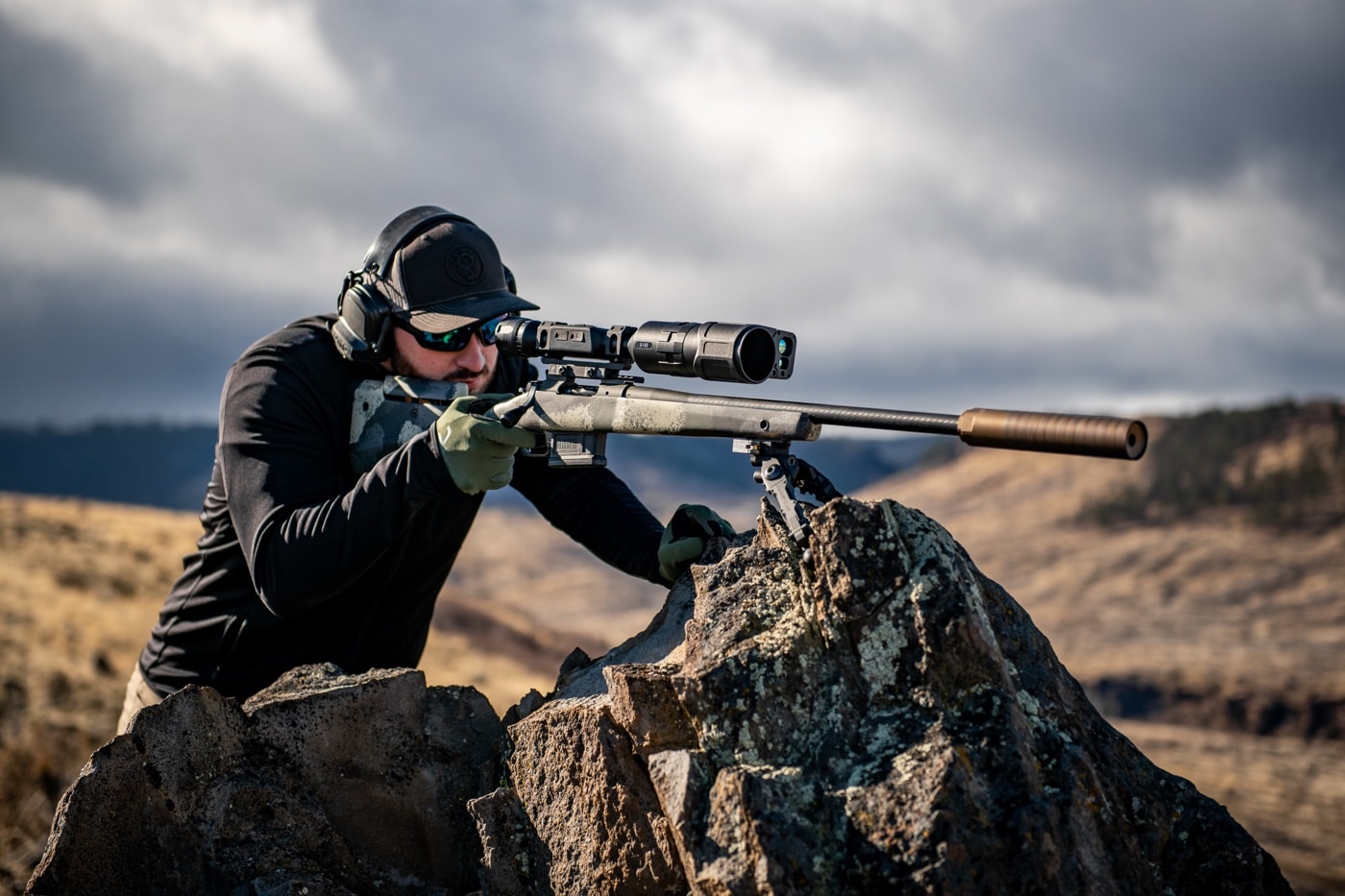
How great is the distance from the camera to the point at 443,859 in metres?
4.83

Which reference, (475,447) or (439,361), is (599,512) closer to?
(439,361)

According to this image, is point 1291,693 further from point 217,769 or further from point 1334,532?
point 217,769

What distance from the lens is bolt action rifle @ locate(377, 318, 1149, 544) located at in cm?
356

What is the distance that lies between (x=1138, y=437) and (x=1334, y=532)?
68.8 m

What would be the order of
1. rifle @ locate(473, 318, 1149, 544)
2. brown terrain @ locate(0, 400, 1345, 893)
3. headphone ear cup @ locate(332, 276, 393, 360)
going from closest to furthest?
rifle @ locate(473, 318, 1149, 544), headphone ear cup @ locate(332, 276, 393, 360), brown terrain @ locate(0, 400, 1345, 893)

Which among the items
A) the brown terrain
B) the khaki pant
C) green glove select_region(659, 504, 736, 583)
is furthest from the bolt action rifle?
the brown terrain

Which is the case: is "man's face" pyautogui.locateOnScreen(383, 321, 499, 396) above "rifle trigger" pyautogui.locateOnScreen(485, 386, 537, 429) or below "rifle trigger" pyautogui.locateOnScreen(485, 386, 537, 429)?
above

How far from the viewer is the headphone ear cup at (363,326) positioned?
5.73 meters

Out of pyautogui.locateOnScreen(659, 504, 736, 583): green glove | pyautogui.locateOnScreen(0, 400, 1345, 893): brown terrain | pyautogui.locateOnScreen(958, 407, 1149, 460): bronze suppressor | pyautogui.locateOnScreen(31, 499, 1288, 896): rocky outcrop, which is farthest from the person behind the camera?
pyautogui.locateOnScreen(0, 400, 1345, 893): brown terrain

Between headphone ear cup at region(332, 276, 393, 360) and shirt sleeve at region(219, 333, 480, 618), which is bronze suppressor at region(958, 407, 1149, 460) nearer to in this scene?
shirt sleeve at region(219, 333, 480, 618)

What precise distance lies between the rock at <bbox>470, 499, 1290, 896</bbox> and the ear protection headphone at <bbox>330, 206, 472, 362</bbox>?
6.97 ft

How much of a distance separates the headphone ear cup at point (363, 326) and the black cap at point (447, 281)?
9cm

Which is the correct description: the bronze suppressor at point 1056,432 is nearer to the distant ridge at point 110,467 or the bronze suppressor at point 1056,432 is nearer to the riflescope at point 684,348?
the riflescope at point 684,348

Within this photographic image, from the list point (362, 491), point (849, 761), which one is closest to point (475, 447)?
point (362, 491)
